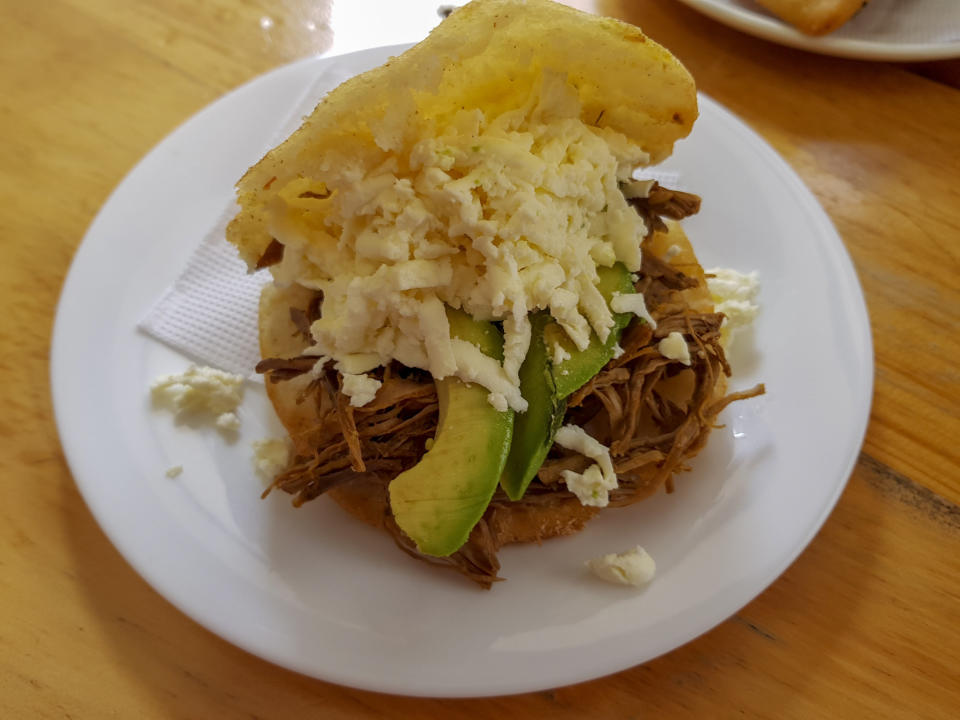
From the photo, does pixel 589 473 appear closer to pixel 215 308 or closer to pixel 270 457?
pixel 270 457

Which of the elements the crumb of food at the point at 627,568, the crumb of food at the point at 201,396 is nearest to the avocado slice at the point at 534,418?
the crumb of food at the point at 627,568

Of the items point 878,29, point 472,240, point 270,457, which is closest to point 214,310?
point 270,457

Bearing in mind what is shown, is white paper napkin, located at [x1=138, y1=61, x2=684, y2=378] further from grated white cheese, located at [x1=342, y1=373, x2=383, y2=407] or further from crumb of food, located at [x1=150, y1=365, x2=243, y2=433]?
grated white cheese, located at [x1=342, y1=373, x2=383, y2=407]

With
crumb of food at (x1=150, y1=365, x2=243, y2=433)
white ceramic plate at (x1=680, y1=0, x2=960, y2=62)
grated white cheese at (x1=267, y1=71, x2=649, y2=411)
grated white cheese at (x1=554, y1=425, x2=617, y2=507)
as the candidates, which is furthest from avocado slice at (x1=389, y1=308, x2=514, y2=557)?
white ceramic plate at (x1=680, y1=0, x2=960, y2=62)

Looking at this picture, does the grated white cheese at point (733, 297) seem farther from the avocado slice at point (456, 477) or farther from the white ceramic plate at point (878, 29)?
the white ceramic plate at point (878, 29)

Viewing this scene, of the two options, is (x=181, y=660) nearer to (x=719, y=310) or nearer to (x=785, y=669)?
(x=785, y=669)

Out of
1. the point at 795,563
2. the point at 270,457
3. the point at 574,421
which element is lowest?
the point at 270,457
